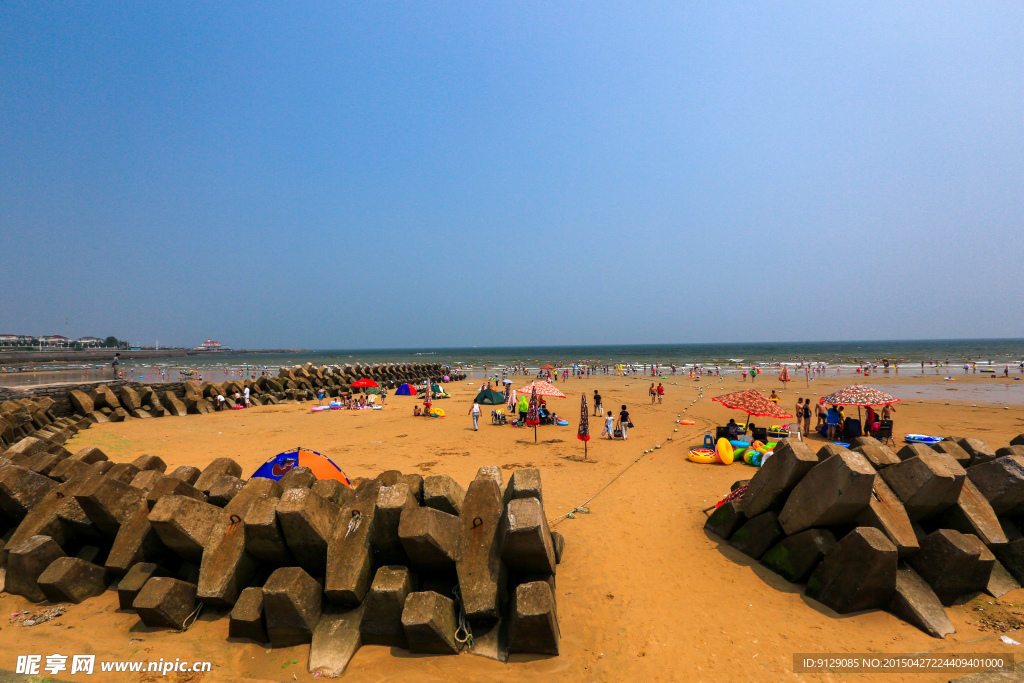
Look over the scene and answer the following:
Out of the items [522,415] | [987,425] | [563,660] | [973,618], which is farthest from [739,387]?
[563,660]

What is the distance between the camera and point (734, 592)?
6.18 metres

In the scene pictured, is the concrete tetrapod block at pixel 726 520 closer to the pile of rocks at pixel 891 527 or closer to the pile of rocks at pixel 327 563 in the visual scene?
the pile of rocks at pixel 891 527

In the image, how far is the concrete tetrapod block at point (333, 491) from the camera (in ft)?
19.2

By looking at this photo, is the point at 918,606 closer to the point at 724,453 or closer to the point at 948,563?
the point at 948,563

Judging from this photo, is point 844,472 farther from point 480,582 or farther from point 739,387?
point 739,387

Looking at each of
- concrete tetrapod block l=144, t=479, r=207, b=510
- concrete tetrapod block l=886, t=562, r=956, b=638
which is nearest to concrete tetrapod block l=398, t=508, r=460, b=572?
concrete tetrapod block l=144, t=479, r=207, b=510

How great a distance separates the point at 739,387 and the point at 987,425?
2019cm

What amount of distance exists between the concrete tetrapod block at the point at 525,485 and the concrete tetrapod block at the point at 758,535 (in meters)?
3.62

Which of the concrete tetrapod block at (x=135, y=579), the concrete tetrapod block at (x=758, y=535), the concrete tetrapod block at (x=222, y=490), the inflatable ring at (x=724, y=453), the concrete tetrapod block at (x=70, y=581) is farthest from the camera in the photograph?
the inflatable ring at (x=724, y=453)

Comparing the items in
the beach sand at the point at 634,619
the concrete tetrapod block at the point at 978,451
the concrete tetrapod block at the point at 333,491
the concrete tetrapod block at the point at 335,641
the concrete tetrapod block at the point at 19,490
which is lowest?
the beach sand at the point at 634,619

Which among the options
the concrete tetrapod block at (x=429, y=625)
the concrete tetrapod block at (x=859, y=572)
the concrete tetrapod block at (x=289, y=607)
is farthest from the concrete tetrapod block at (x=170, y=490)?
the concrete tetrapod block at (x=859, y=572)

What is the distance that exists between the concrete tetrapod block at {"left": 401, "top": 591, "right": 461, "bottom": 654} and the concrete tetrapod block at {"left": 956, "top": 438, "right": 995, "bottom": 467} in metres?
7.99

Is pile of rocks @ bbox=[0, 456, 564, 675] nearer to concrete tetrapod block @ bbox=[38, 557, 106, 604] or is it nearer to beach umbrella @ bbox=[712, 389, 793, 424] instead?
concrete tetrapod block @ bbox=[38, 557, 106, 604]

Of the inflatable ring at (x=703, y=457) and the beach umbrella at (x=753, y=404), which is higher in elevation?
the beach umbrella at (x=753, y=404)
